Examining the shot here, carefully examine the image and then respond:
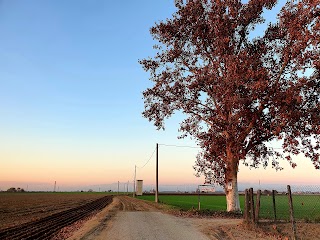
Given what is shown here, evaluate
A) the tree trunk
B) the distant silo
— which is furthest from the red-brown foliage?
the distant silo

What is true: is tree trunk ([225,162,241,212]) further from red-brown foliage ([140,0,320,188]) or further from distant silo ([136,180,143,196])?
distant silo ([136,180,143,196])

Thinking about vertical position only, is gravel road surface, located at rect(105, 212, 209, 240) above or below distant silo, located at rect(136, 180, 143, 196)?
below

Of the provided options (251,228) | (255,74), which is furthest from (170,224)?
(255,74)

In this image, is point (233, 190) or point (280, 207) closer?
point (233, 190)

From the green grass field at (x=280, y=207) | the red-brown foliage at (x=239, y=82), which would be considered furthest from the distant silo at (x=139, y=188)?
the red-brown foliage at (x=239, y=82)

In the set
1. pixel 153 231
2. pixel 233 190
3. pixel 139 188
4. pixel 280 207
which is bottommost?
pixel 280 207

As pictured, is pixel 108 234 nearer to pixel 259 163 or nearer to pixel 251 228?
pixel 251 228

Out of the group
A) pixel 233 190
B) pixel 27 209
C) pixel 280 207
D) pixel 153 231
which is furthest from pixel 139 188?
pixel 153 231

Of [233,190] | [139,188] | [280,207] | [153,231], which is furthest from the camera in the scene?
[139,188]

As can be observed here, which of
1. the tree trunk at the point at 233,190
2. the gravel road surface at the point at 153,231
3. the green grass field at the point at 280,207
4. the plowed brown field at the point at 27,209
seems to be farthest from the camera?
the tree trunk at the point at 233,190

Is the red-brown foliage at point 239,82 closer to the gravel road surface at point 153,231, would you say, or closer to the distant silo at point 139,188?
the gravel road surface at point 153,231

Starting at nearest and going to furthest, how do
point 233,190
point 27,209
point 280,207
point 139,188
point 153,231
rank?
point 153,231 → point 233,190 → point 27,209 → point 280,207 → point 139,188

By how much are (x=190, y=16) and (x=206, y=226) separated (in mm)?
17348

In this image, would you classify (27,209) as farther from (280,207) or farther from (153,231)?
(280,207)
